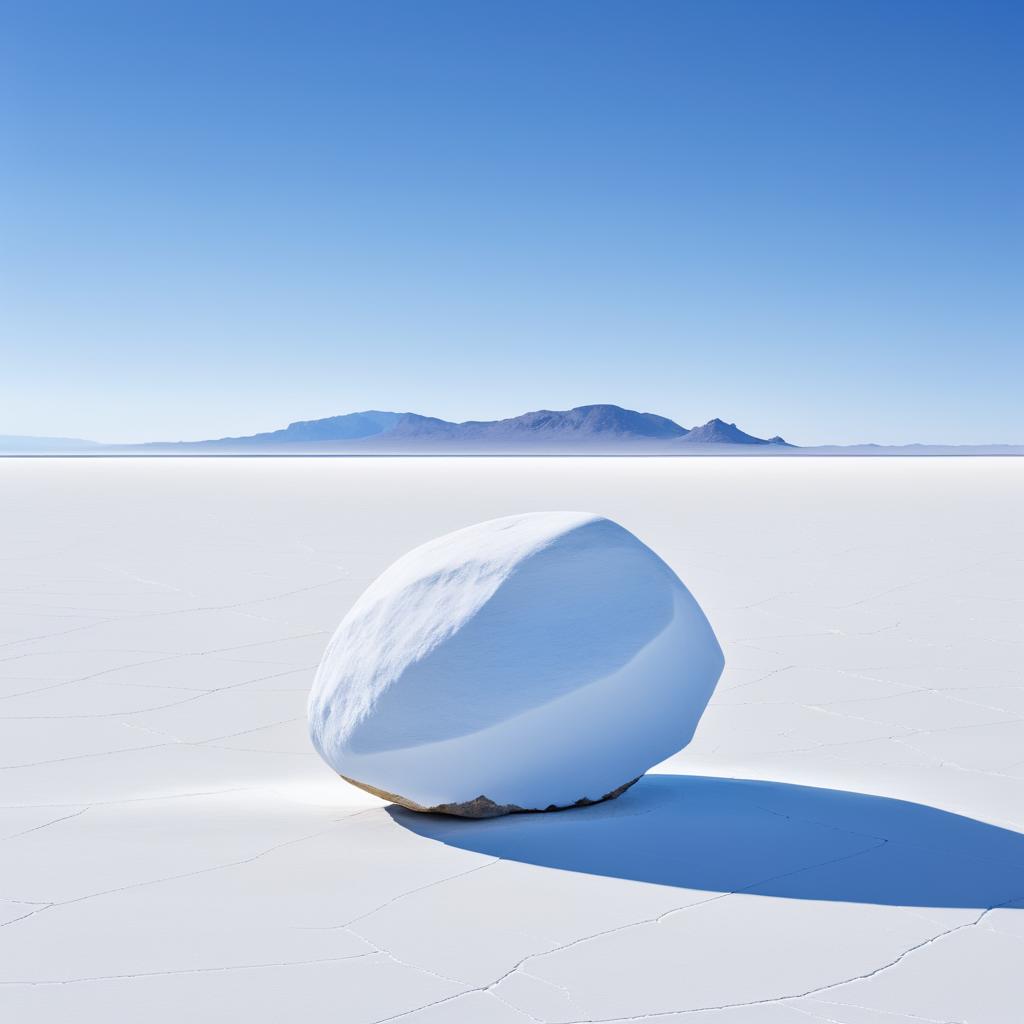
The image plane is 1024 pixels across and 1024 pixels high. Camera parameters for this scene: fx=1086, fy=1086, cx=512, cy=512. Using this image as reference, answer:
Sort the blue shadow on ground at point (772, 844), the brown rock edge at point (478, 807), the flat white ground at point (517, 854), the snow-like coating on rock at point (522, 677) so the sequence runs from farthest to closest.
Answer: the brown rock edge at point (478, 807), the snow-like coating on rock at point (522, 677), the blue shadow on ground at point (772, 844), the flat white ground at point (517, 854)

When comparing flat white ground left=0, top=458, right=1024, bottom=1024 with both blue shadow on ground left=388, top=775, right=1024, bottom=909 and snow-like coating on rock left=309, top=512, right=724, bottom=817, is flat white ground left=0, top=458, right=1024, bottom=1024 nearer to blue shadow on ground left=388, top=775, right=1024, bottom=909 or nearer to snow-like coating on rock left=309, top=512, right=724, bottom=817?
blue shadow on ground left=388, top=775, right=1024, bottom=909

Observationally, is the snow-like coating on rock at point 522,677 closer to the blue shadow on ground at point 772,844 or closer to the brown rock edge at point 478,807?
the brown rock edge at point 478,807

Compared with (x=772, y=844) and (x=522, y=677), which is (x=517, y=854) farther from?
(x=772, y=844)

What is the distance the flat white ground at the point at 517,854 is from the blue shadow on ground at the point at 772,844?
0.01 meters

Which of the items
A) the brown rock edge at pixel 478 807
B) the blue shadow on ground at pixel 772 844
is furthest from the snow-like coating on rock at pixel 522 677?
the blue shadow on ground at pixel 772 844

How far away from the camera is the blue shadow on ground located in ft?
9.61

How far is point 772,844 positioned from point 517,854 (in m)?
0.76

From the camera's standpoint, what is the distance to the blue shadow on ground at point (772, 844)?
2930mm

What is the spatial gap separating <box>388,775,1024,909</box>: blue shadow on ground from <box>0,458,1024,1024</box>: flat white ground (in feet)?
0.04

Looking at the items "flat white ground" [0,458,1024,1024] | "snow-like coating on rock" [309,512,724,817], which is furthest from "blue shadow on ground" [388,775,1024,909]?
"snow-like coating on rock" [309,512,724,817]

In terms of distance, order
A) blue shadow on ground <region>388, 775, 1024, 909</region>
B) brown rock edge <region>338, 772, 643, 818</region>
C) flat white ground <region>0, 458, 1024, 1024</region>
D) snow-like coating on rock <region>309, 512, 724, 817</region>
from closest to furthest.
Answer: flat white ground <region>0, 458, 1024, 1024</region> < blue shadow on ground <region>388, 775, 1024, 909</region> < snow-like coating on rock <region>309, 512, 724, 817</region> < brown rock edge <region>338, 772, 643, 818</region>

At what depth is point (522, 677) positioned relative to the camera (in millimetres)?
3270

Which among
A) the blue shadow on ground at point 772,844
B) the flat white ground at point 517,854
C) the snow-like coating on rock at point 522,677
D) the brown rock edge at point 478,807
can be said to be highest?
the snow-like coating on rock at point 522,677

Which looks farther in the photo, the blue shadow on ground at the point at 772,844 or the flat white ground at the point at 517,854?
the blue shadow on ground at the point at 772,844
